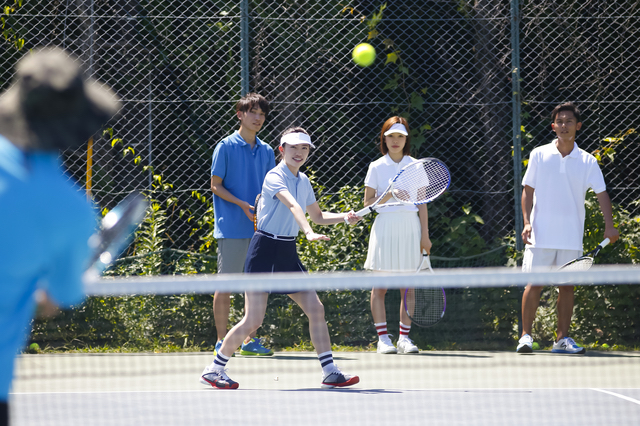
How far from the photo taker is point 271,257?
4.46 meters

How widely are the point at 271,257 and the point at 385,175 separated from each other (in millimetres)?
1454

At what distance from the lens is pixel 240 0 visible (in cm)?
637

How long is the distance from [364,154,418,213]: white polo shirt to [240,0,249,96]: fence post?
4.14 feet

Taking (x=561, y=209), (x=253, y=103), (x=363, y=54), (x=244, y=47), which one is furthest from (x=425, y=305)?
(x=244, y=47)

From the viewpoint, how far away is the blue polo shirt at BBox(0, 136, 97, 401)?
1712 mm

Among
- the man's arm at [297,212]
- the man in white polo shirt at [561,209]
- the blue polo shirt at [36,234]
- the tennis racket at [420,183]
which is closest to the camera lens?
the blue polo shirt at [36,234]

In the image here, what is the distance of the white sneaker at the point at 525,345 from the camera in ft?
18.7

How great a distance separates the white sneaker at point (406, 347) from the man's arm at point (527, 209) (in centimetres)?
112

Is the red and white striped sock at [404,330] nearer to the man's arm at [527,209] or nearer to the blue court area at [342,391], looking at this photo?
the blue court area at [342,391]

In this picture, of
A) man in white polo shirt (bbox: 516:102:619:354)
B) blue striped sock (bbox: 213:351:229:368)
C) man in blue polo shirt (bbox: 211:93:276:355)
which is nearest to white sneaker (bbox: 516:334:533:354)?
man in white polo shirt (bbox: 516:102:619:354)

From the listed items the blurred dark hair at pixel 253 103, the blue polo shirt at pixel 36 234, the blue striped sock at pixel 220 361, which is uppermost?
the blurred dark hair at pixel 253 103

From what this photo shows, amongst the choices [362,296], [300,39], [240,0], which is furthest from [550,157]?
[240,0]

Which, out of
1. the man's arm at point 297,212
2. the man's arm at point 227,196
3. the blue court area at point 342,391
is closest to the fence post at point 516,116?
the blue court area at point 342,391

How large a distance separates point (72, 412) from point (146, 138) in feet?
10.3
